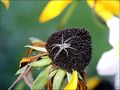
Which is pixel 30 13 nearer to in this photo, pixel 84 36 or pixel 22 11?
pixel 22 11

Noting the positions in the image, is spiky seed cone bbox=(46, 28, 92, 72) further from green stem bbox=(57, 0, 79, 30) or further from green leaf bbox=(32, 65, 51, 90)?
green stem bbox=(57, 0, 79, 30)

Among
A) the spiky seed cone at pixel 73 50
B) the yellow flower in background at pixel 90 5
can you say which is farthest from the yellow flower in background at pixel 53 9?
the spiky seed cone at pixel 73 50

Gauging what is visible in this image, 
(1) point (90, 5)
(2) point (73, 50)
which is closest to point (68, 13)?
(1) point (90, 5)

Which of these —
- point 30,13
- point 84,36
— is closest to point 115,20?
point 30,13

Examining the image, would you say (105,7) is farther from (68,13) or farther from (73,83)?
(73,83)

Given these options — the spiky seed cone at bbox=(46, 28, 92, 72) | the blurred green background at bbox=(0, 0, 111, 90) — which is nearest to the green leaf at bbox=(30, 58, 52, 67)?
the spiky seed cone at bbox=(46, 28, 92, 72)

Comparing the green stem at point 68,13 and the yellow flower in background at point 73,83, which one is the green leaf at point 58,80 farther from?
the green stem at point 68,13

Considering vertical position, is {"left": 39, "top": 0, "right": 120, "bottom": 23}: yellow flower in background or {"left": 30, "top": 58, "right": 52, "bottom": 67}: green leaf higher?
{"left": 39, "top": 0, "right": 120, "bottom": 23}: yellow flower in background
